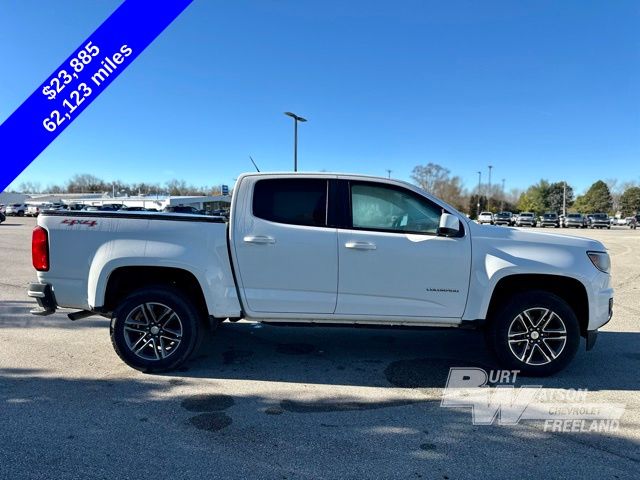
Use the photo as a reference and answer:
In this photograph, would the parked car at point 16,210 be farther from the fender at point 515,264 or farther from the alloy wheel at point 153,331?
the fender at point 515,264

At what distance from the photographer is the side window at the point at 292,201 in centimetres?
439

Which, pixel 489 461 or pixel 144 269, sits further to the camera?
pixel 144 269

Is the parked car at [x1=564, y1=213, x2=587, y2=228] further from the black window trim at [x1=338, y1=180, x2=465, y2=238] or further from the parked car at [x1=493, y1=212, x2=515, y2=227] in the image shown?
the black window trim at [x1=338, y1=180, x2=465, y2=238]

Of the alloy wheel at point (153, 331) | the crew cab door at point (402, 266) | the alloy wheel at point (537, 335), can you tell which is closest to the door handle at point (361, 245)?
the crew cab door at point (402, 266)

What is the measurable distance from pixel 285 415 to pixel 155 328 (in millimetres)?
1687

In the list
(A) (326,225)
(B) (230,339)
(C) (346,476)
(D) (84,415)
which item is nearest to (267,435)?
(C) (346,476)

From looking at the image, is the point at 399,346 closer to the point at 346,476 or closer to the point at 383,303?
the point at 383,303

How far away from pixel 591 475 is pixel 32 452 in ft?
12.0

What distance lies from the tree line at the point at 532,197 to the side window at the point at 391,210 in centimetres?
6951

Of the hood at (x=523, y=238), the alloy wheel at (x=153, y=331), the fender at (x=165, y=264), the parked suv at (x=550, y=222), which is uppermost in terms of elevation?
the parked suv at (x=550, y=222)

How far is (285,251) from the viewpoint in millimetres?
4273

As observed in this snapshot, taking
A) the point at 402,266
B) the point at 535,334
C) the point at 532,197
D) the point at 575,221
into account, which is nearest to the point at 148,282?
the point at 402,266

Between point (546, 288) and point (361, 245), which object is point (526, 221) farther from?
point (361, 245)

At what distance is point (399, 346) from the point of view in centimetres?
535
